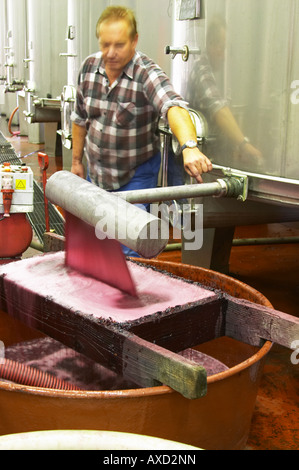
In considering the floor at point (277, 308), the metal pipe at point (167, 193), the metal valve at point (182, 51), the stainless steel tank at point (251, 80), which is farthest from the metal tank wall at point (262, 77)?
the floor at point (277, 308)

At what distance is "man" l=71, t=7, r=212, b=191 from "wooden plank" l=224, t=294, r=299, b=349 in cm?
104

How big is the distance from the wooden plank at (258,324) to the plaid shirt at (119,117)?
1210 mm

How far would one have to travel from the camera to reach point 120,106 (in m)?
2.58

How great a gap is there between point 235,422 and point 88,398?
16.3 inches

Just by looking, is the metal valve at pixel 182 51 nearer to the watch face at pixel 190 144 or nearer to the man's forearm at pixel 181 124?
the man's forearm at pixel 181 124

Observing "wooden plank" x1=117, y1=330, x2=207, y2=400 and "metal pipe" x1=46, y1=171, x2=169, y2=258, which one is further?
"metal pipe" x1=46, y1=171, x2=169, y2=258

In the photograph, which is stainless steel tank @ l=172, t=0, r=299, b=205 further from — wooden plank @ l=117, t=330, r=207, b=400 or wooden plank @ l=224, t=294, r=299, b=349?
wooden plank @ l=117, t=330, r=207, b=400

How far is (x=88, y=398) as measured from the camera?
3.98 feet

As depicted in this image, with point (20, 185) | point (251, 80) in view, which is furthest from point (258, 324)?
point (20, 185)

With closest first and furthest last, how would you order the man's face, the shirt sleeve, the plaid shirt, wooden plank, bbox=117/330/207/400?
1. wooden plank, bbox=117/330/207/400
2. the shirt sleeve
3. the man's face
4. the plaid shirt

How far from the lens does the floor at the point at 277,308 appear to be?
191cm

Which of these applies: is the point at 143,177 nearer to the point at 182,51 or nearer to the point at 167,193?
the point at 182,51

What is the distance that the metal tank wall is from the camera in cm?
186

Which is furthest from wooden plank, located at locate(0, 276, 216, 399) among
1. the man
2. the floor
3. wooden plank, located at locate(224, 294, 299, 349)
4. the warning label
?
the man
